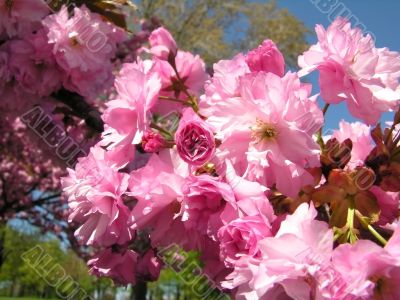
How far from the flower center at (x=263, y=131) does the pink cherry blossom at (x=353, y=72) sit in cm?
14

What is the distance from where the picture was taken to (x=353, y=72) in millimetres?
993

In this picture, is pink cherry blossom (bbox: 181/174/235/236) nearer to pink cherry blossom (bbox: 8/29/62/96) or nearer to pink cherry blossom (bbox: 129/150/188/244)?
pink cherry blossom (bbox: 129/150/188/244)

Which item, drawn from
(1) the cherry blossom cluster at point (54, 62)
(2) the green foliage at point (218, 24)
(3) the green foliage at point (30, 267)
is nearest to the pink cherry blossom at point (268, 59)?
(1) the cherry blossom cluster at point (54, 62)

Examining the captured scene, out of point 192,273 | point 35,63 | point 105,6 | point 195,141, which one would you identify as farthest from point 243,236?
point 105,6

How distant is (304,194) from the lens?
0.94 metres

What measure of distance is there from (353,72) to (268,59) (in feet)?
0.60

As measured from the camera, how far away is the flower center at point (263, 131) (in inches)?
37.3

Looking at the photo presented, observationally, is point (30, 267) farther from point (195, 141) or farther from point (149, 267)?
point (195, 141)

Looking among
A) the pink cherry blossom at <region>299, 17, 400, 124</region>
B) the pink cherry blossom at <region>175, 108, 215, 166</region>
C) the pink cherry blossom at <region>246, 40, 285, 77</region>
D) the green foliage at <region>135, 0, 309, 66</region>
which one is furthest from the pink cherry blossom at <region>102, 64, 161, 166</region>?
the green foliage at <region>135, 0, 309, 66</region>

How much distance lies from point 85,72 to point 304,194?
1.41 metres

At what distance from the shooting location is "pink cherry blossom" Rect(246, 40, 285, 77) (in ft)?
3.43

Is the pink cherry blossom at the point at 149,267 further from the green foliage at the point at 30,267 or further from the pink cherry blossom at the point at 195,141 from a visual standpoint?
the green foliage at the point at 30,267

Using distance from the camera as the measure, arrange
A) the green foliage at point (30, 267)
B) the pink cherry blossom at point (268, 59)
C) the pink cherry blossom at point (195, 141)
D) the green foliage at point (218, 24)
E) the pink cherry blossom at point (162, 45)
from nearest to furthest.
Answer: the pink cherry blossom at point (195, 141) < the pink cherry blossom at point (268, 59) < the pink cherry blossom at point (162, 45) < the green foliage at point (218, 24) < the green foliage at point (30, 267)

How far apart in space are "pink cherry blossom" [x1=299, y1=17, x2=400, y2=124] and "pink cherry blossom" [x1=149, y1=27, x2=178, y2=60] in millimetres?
504
